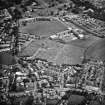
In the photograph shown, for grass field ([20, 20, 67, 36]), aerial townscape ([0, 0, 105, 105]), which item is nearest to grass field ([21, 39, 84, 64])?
aerial townscape ([0, 0, 105, 105])

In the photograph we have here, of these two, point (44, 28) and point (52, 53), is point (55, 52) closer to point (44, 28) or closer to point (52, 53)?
point (52, 53)

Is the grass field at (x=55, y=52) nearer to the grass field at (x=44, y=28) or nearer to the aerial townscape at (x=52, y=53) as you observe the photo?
the aerial townscape at (x=52, y=53)

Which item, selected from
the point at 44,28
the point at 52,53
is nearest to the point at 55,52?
the point at 52,53

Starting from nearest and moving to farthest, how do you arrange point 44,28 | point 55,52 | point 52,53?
point 52,53 < point 55,52 < point 44,28

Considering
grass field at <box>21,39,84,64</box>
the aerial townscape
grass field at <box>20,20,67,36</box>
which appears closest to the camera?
the aerial townscape

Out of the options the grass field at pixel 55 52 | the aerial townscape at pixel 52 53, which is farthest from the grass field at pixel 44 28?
the grass field at pixel 55 52

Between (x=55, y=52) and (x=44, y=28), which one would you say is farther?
(x=44, y=28)

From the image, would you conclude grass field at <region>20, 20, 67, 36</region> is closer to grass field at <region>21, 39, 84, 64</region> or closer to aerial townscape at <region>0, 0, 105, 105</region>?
aerial townscape at <region>0, 0, 105, 105</region>
